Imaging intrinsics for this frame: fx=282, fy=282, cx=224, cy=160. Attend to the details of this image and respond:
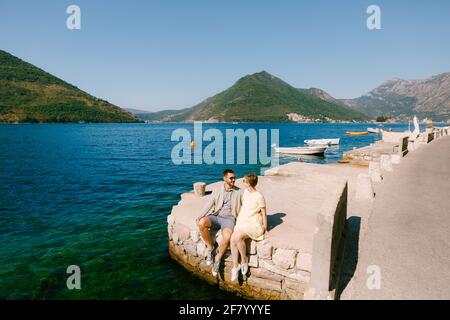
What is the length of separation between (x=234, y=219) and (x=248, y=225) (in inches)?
25.7

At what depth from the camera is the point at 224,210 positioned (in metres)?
7.58

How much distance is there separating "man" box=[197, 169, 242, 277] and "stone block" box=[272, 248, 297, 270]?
1.35 m

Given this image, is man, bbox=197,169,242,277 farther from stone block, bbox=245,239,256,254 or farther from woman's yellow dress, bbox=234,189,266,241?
stone block, bbox=245,239,256,254

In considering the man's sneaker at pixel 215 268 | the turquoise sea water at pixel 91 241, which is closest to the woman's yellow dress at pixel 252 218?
the man's sneaker at pixel 215 268

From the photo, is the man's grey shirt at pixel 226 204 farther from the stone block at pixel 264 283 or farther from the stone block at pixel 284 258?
the stone block at pixel 264 283

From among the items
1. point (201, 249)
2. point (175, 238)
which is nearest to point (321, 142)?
point (175, 238)

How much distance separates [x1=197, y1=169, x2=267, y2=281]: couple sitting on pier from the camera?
6.89 meters

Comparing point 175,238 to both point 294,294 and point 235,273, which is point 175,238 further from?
point 294,294

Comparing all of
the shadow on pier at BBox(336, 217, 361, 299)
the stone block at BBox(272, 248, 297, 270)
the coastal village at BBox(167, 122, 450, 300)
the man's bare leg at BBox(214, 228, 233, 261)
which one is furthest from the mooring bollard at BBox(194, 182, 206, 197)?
the shadow on pier at BBox(336, 217, 361, 299)

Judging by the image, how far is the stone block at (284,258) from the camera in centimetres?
643

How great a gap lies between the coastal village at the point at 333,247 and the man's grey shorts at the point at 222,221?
33 centimetres

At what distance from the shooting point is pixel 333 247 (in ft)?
19.1
